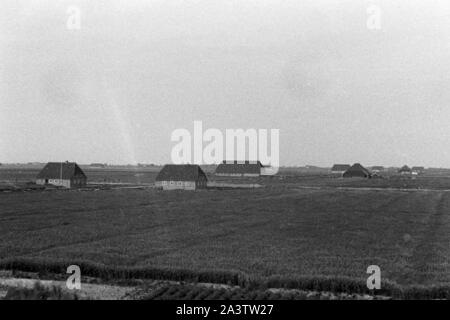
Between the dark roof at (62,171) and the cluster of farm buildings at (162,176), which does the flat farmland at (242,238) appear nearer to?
the cluster of farm buildings at (162,176)

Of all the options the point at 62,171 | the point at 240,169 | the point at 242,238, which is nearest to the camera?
the point at 242,238

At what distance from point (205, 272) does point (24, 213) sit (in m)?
20.8

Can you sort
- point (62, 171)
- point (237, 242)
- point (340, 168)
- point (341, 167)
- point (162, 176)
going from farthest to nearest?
1. point (341, 167)
2. point (340, 168)
3. point (62, 171)
4. point (162, 176)
5. point (237, 242)

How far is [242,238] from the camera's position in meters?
23.0

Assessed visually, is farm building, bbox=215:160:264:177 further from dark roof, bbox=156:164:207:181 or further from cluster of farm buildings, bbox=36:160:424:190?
dark roof, bbox=156:164:207:181

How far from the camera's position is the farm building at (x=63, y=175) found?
69.5m

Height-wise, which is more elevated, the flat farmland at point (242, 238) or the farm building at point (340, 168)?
the farm building at point (340, 168)

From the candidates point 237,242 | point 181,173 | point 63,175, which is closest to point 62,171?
point 63,175

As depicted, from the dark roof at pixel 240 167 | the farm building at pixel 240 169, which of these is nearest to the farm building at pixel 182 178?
the farm building at pixel 240 169

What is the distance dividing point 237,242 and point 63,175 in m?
54.6

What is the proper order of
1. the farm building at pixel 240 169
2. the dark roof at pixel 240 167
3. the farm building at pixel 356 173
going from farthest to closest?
the dark roof at pixel 240 167 < the farm building at pixel 240 169 < the farm building at pixel 356 173

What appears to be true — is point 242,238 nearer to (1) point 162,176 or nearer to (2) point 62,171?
(1) point 162,176

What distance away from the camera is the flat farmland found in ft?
54.6
